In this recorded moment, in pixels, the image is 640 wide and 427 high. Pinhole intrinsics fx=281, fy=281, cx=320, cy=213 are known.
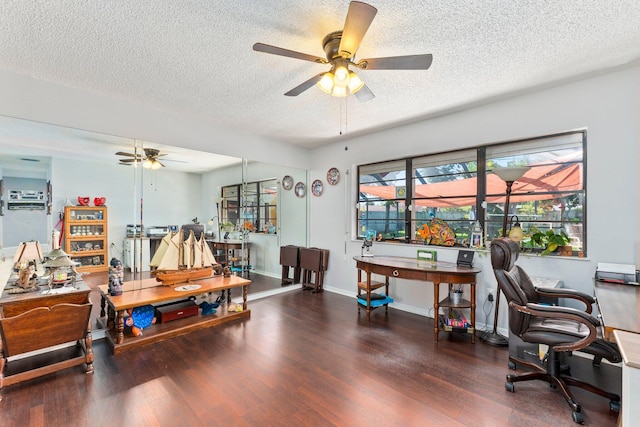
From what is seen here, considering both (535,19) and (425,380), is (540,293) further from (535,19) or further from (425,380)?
(535,19)

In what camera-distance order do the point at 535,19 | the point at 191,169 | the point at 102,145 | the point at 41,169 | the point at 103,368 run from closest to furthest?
the point at 535,19 < the point at 103,368 < the point at 41,169 < the point at 102,145 < the point at 191,169

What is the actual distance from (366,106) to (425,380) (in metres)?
2.88

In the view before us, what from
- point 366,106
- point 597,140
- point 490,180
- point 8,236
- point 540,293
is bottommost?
point 540,293

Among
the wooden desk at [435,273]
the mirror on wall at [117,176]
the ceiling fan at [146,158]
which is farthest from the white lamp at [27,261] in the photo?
the wooden desk at [435,273]

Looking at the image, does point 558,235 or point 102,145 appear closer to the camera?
point 558,235

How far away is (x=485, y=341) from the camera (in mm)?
2988

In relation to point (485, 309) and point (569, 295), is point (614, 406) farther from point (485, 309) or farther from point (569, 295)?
point (485, 309)

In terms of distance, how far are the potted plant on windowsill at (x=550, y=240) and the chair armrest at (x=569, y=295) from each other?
51cm

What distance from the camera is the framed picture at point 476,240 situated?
133 inches

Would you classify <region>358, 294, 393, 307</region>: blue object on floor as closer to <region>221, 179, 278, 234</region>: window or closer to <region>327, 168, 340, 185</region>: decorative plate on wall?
<region>327, 168, 340, 185</region>: decorative plate on wall

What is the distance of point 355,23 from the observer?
1608 millimetres

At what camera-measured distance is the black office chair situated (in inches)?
74.4

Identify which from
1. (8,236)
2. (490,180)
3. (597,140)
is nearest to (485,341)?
(490,180)

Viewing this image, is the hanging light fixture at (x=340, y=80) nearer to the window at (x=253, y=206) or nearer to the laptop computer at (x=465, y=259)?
the laptop computer at (x=465, y=259)
